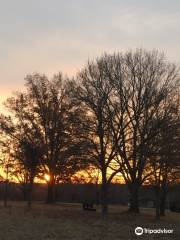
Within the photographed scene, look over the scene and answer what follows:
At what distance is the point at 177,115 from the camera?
3984 centimetres

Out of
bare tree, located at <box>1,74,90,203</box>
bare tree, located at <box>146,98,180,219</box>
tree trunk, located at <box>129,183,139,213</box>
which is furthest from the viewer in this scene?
bare tree, located at <box>1,74,90,203</box>

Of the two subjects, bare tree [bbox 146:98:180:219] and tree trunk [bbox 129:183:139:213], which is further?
tree trunk [bbox 129:183:139:213]

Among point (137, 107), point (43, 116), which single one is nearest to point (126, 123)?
point (137, 107)

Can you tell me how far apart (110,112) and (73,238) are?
789 inches

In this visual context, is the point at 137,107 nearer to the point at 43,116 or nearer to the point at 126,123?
the point at 126,123

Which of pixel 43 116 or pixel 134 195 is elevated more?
pixel 43 116

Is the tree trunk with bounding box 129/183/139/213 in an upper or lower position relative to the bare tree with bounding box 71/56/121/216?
lower

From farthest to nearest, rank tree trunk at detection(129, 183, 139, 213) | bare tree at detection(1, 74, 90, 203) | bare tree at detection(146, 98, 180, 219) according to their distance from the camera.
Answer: bare tree at detection(1, 74, 90, 203), tree trunk at detection(129, 183, 139, 213), bare tree at detection(146, 98, 180, 219)

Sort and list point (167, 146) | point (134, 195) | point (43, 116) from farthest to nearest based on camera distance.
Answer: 1. point (43, 116)
2. point (134, 195)
3. point (167, 146)

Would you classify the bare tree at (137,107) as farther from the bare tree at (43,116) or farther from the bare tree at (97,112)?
the bare tree at (43,116)

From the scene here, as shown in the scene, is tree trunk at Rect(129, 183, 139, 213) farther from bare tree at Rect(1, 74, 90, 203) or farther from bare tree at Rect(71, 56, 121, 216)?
bare tree at Rect(1, 74, 90, 203)

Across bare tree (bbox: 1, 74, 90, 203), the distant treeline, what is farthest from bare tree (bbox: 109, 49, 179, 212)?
bare tree (bbox: 1, 74, 90, 203)

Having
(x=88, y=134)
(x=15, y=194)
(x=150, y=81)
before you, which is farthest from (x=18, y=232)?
(x=15, y=194)

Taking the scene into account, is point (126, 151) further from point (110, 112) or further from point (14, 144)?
point (14, 144)
